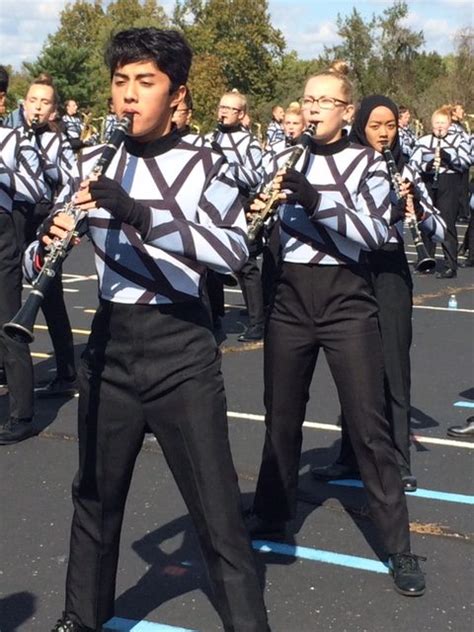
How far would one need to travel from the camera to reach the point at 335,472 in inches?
217

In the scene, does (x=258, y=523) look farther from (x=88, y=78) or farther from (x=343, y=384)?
(x=88, y=78)

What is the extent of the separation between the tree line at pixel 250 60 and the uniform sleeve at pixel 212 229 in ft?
79.3

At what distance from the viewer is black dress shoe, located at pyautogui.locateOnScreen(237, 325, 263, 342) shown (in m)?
9.41

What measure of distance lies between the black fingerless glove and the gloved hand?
94 cm

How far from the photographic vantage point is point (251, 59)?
8012 centimetres

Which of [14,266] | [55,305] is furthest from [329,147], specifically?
[55,305]

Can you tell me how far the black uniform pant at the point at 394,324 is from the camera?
5.29 metres

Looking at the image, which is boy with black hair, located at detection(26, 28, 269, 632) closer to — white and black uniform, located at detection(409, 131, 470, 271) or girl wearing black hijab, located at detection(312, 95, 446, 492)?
girl wearing black hijab, located at detection(312, 95, 446, 492)

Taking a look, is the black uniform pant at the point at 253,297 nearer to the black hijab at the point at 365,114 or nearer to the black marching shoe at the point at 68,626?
the black hijab at the point at 365,114

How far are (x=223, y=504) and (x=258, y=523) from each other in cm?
135

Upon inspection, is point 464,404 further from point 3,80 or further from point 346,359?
point 3,80

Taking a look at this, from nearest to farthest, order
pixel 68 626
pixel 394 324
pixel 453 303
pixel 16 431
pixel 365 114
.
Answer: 1. pixel 68 626
2. pixel 365 114
3. pixel 394 324
4. pixel 16 431
5. pixel 453 303

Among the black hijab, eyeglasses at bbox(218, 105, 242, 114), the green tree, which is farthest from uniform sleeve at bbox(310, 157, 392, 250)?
the green tree

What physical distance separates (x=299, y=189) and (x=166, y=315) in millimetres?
907
